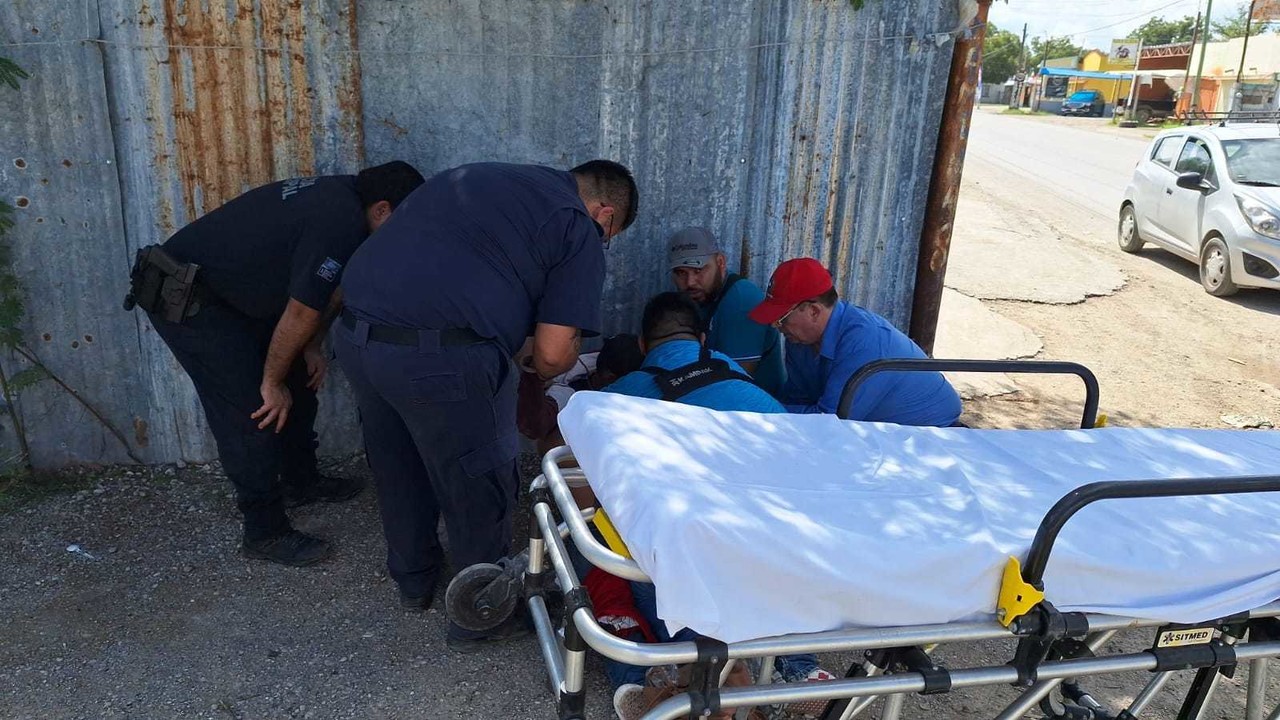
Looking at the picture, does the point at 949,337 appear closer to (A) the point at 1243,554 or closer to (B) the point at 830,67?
(B) the point at 830,67

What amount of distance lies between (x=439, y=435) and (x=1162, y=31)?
104757 millimetres

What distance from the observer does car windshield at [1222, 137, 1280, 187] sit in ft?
28.7

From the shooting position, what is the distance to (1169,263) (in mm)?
10055

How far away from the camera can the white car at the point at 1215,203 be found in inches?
327

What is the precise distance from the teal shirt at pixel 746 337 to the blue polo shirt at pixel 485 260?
4.51ft

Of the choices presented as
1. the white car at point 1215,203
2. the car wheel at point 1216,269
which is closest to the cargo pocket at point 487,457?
the white car at point 1215,203

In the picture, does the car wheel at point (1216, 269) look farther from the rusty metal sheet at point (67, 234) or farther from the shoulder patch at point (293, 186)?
the rusty metal sheet at point (67, 234)

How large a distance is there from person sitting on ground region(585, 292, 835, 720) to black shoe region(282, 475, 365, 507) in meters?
1.47

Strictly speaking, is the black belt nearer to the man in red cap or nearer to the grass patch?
the man in red cap

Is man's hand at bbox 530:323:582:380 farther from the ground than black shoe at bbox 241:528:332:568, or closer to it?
farther from the ground

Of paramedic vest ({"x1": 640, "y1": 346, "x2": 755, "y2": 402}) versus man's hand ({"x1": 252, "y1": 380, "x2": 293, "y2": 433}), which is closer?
paramedic vest ({"x1": 640, "y1": 346, "x2": 755, "y2": 402})

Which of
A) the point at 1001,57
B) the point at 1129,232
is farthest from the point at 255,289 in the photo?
the point at 1001,57

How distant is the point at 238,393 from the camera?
3463mm

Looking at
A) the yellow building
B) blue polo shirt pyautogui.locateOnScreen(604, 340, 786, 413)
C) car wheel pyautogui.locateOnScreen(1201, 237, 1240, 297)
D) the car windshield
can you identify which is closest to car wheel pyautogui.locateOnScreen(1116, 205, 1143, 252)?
the car windshield
